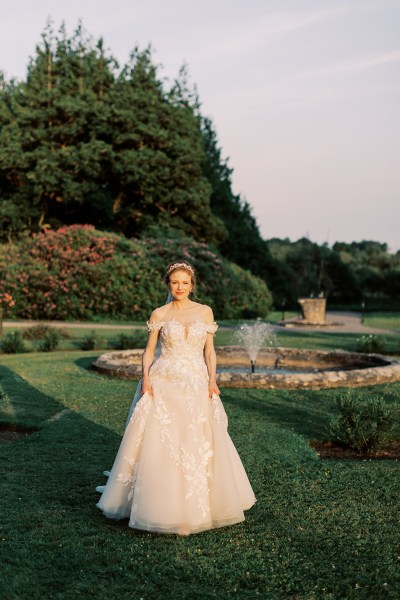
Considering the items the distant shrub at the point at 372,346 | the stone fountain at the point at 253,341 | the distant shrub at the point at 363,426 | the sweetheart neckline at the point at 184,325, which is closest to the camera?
the sweetheart neckline at the point at 184,325

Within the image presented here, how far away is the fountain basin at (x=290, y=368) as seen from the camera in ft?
36.3

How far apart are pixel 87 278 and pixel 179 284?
21.7 meters

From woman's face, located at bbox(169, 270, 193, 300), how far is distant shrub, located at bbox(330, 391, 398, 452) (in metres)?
3.08

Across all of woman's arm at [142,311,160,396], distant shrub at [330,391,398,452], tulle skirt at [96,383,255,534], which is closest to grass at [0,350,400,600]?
tulle skirt at [96,383,255,534]

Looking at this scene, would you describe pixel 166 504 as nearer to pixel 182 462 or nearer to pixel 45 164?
pixel 182 462

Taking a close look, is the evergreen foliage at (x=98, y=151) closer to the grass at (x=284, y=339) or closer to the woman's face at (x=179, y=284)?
the grass at (x=284, y=339)

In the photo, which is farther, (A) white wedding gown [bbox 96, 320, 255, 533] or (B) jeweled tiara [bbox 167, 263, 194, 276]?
(B) jeweled tiara [bbox 167, 263, 194, 276]

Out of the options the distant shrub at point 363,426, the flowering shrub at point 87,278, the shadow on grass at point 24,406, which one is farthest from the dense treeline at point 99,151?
the distant shrub at point 363,426

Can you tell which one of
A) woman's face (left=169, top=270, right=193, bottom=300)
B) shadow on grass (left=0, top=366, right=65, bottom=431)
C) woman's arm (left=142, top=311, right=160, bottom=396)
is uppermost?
woman's face (left=169, top=270, right=193, bottom=300)

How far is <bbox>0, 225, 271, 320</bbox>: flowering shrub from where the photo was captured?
2600 centimetres

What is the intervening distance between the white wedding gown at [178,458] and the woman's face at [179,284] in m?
0.23

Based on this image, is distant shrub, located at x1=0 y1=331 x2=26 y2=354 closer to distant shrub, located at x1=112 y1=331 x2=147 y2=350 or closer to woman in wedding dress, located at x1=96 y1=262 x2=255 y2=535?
distant shrub, located at x1=112 y1=331 x2=147 y2=350

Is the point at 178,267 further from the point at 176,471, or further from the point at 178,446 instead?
the point at 176,471

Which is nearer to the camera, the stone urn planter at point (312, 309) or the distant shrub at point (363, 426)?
the distant shrub at point (363, 426)
